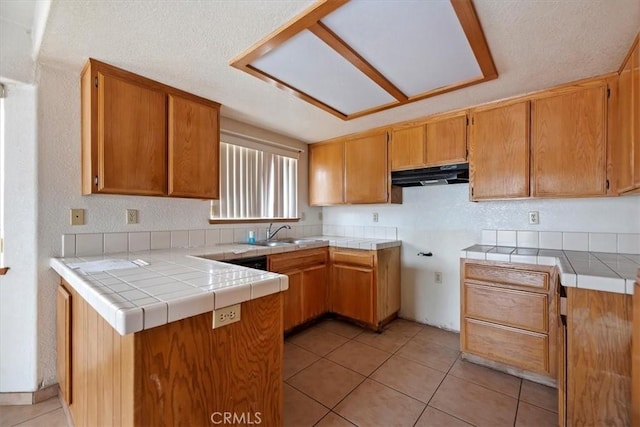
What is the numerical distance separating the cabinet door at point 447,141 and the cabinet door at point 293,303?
169 centimetres

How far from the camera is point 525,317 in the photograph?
1.94m

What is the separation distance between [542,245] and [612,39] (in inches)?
58.6

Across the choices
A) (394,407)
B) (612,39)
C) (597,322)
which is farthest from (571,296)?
(612,39)

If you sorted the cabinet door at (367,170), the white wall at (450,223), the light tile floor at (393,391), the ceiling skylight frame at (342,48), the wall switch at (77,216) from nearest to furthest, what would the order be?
the ceiling skylight frame at (342,48), the light tile floor at (393,391), the wall switch at (77,216), the white wall at (450,223), the cabinet door at (367,170)

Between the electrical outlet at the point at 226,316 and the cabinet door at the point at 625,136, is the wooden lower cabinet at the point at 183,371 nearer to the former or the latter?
the electrical outlet at the point at 226,316

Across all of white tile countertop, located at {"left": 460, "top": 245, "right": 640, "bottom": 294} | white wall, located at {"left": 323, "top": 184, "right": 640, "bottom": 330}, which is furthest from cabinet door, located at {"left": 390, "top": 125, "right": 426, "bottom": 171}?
white tile countertop, located at {"left": 460, "top": 245, "right": 640, "bottom": 294}

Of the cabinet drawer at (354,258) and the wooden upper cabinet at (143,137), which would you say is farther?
the cabinet drawer at (354,258)

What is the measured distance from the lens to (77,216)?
6.03 ft

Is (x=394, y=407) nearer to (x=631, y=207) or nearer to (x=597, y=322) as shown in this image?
(x=597, y=322)

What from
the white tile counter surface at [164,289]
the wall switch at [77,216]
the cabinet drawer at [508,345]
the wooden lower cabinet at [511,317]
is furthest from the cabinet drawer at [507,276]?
the wall switch at [77,216]

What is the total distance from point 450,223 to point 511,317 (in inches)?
40.6

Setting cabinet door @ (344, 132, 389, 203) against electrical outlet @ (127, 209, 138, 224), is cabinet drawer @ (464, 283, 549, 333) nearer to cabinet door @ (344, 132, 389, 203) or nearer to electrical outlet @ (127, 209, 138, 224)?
cabinet door @ (344, 132, 389, 203)

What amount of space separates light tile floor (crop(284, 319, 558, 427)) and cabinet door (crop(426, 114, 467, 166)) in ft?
5.57

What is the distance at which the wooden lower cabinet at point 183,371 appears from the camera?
2.80 feet
